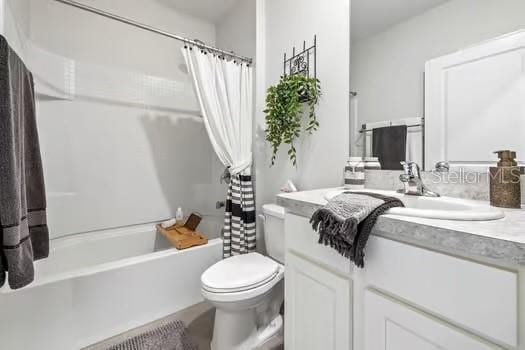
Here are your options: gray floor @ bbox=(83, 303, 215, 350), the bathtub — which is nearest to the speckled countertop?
gray floor @ bbox=(83, 303, 215, 350)

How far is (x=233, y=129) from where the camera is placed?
5.59 feet

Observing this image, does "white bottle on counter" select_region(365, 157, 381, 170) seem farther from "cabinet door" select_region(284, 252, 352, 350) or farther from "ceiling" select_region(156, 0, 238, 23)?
"ceiling" select_region(156, 0, 238, 23)

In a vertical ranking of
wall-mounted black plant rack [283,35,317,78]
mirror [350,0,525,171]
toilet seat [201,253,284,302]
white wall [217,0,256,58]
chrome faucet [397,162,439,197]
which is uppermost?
white wall [217,0,256,58]

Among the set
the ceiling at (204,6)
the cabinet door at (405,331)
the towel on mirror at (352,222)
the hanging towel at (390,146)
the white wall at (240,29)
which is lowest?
the cabinet door at (405,331)

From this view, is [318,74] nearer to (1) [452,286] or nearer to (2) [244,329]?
(1) [452,286]

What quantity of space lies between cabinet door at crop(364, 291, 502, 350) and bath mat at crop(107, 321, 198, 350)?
106 cm

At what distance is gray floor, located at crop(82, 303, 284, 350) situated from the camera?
130 cm

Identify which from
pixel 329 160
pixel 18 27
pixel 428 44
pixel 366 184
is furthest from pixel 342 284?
pixel 18 27

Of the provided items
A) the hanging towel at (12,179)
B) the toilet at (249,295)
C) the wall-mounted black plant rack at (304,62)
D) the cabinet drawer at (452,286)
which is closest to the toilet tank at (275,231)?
the toilet at (249,295)

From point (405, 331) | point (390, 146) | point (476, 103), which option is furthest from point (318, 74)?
point (405, 331)

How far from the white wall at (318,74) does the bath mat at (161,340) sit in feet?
3.27

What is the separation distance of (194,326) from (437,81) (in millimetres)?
1829

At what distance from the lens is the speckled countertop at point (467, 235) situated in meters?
0.44

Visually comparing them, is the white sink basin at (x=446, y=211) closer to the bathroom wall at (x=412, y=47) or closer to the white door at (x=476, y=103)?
Result: the white door at (x=476, y=103)
